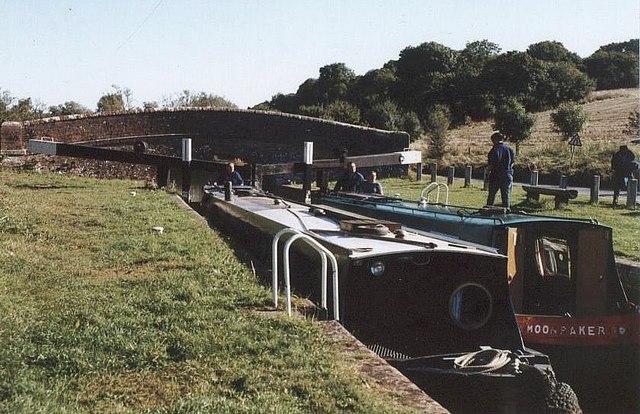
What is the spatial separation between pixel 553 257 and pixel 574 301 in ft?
1.47

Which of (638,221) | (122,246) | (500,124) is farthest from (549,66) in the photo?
(122,246)

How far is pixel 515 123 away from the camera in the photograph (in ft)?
95.1

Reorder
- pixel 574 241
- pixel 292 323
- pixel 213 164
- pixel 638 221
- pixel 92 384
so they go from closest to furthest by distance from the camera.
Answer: pixel 92 384 → pixel 292 323 → pixel 574 241 → pixel 638 221 → pixel 213 164

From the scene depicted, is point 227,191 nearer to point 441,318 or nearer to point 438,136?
point 441,318

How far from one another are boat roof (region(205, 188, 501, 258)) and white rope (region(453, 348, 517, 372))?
2.48 feet

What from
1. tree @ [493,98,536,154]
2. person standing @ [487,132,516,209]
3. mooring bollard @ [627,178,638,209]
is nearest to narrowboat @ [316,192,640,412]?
person standing @ [487,132,516,209]

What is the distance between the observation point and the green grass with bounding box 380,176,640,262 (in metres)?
10.1

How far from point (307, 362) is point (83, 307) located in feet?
6.24

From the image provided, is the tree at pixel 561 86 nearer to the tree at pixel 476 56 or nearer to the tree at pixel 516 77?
the tree at pixel 516 77

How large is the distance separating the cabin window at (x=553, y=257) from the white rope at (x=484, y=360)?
1.77m

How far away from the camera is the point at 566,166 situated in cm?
2411

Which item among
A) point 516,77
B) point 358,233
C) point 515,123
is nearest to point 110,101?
point 515,123

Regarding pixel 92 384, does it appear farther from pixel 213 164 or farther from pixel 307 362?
pixel 213 164

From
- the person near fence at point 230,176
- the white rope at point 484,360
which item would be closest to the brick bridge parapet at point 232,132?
the person near fence at point 230,176
